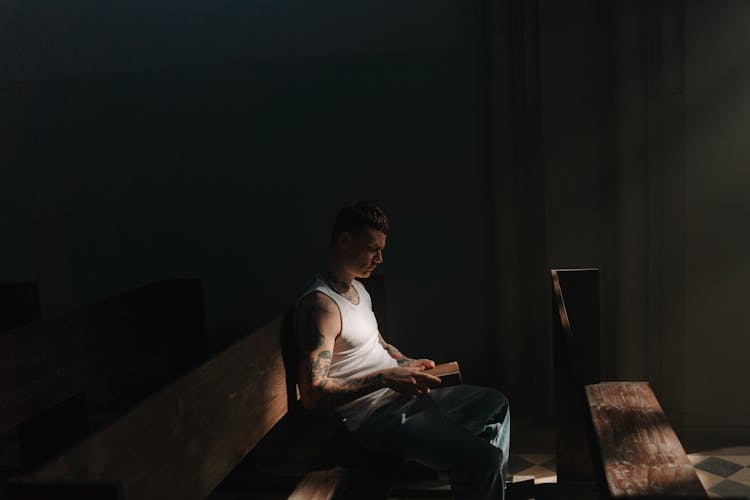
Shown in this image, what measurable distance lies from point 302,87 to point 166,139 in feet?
3.33

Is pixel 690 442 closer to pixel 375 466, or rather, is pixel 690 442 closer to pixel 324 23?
pixel 375 466

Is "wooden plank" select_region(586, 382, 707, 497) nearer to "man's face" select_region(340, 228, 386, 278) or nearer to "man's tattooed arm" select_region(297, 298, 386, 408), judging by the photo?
"man's tattooed arm" select_region(297, 298, 386, 408)

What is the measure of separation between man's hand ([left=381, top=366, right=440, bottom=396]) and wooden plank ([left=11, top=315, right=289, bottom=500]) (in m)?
0.48

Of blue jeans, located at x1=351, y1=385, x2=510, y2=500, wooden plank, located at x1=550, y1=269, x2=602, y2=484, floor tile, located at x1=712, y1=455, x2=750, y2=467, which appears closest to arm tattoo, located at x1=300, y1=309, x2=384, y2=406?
blue jeans, located at x1=351, y1=385, x2=510, y2=500

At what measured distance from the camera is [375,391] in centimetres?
258

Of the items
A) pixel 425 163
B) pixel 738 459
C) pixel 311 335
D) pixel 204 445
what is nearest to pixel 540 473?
pixel 738 459

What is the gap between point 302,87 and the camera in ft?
15.2

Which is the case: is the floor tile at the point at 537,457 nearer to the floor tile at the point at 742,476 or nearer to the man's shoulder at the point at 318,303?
the floor tile at the point at 742,476

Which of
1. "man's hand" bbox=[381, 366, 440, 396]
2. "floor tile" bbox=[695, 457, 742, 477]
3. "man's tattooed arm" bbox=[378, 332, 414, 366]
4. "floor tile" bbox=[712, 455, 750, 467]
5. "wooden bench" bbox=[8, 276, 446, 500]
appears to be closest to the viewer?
"wooden bench" bbox=[8, 276, 446, 500]

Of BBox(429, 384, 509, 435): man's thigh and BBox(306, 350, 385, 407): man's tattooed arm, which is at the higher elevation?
BBox(306, 350, 385, 407): man's tattooed arm

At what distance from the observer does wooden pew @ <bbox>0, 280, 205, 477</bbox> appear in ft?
9.02

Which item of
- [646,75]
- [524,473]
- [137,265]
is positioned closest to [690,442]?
[524,473]

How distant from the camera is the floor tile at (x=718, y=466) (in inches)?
142

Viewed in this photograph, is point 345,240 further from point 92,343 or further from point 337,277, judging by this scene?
point 92,343
